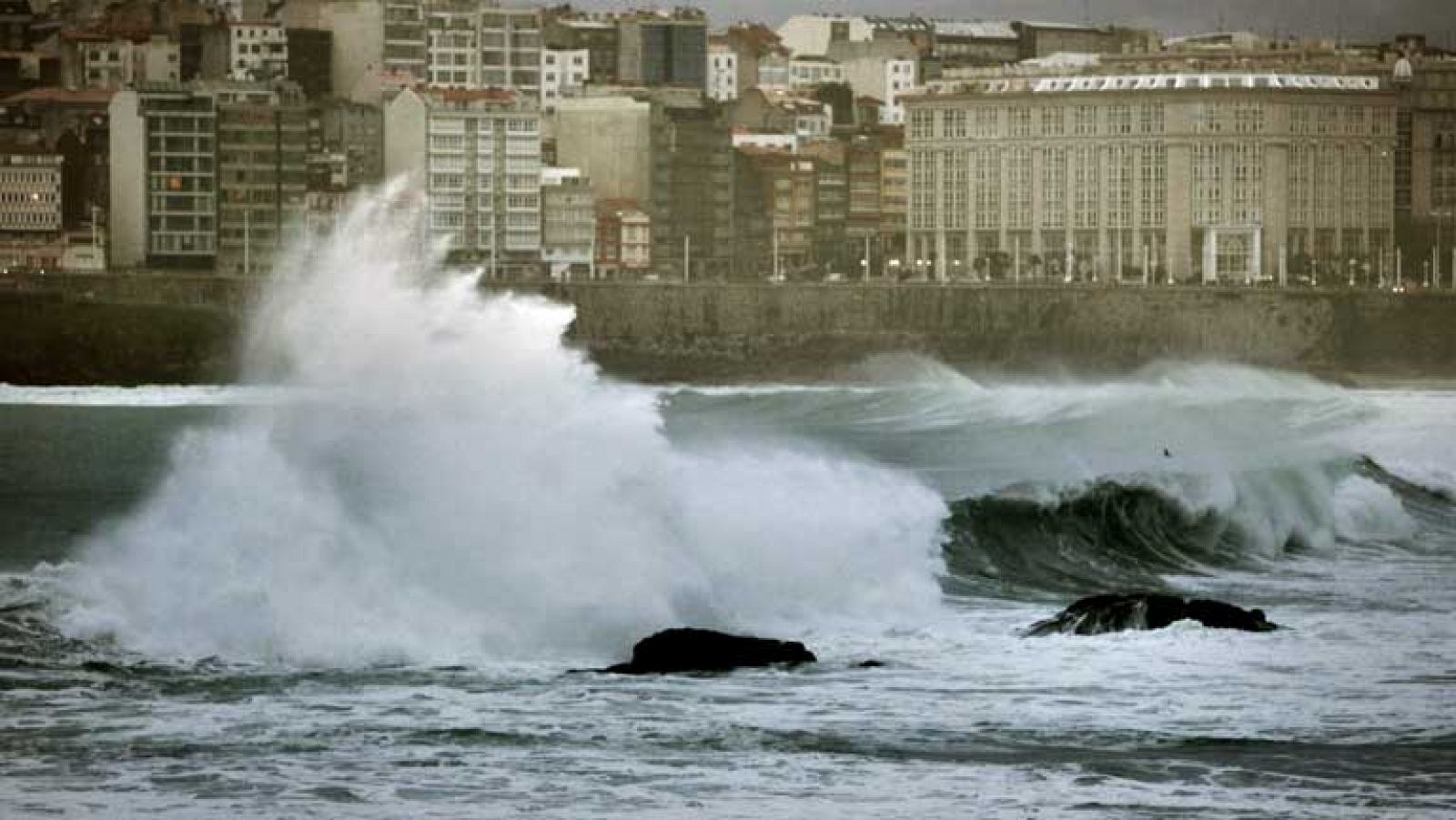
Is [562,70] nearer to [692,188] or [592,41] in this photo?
[592,41]

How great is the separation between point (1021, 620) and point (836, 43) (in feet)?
443

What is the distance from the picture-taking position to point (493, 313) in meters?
29.7

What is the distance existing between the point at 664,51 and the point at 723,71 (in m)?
10.2

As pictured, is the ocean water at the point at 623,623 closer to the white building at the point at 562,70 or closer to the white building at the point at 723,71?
the white building at the point at 562,70

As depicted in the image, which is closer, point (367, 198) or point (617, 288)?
point (617, 288)

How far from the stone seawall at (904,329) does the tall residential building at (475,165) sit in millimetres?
14184

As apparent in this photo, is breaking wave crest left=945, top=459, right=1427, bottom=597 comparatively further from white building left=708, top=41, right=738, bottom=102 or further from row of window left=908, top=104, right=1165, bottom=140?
white building left=708, top=41, right=738, bottom=102

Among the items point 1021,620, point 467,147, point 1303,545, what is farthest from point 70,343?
point 1021,620

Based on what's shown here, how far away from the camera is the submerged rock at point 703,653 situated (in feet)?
76.8

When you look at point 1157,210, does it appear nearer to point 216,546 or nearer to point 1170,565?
point 1170,565

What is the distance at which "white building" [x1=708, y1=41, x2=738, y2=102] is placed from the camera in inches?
5896

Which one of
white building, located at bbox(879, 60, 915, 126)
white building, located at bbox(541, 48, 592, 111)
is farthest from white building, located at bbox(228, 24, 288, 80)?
white building, located at bbox(879, 60, 915, 126)

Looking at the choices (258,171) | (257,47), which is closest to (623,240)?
(258,171)

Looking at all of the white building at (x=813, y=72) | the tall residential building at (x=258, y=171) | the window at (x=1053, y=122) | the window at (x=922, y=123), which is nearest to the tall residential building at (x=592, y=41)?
the white building at (x=813, y=72)
